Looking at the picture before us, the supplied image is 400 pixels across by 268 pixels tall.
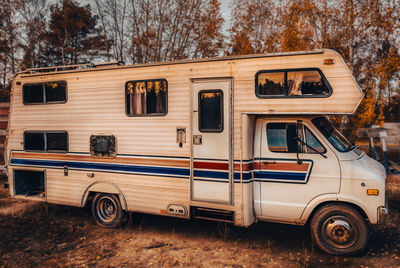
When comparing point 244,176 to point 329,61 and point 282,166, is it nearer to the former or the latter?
point 282,166

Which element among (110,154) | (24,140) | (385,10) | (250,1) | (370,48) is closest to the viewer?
(110,154)

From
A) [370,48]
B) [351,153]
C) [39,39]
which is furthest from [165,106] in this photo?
[39,39]

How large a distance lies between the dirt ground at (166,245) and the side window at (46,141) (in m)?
1.74

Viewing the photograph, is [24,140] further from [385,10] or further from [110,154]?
[385,10]

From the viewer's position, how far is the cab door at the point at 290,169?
5.20 m

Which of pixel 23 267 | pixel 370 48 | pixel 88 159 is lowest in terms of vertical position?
pixel 23 267

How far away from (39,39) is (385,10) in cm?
2106

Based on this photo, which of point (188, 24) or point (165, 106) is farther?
point (188, 24)

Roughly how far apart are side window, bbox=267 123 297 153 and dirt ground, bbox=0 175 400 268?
1849 millimetres

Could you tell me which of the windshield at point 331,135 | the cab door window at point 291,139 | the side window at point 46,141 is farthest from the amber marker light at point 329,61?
the side window at point 46,141

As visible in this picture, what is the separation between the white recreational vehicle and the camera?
5105 mm

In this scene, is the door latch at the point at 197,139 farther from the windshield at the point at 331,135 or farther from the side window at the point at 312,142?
the windshield at the point at 331,135

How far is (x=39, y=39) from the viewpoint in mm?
21547

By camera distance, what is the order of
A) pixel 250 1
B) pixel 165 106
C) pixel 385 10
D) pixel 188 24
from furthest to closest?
pixel 250 1 < pixel 188 24 < pixel 385 10 < pixel 165 106
